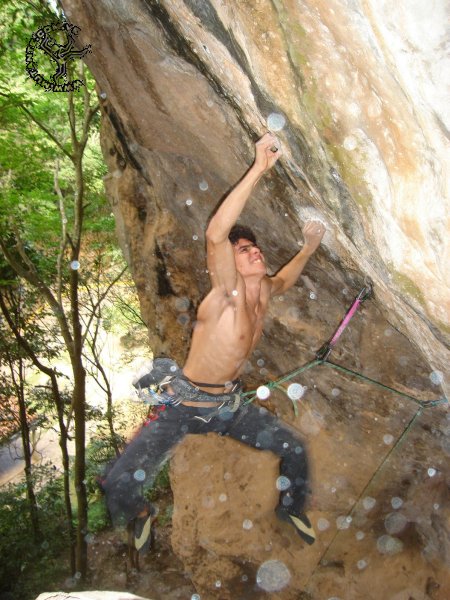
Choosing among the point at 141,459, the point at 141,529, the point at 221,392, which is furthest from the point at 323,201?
the point at 141,529

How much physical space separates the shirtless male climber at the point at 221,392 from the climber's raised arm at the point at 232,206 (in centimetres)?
1

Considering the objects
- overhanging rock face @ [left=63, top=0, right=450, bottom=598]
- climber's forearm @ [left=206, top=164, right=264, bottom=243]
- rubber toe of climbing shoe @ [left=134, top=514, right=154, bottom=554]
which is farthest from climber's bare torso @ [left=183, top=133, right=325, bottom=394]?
rubber toe of climbing shoe @ [left=134, top=514, right=154, bottom=554]

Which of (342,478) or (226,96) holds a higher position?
(226,96)

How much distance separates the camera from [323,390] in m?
5.30

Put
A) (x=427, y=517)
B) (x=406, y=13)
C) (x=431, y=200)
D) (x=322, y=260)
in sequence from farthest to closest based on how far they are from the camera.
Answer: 1. (x=427, y=517)
2. (x=322, y=260)
3. (x=431, y=200)
4. (x=406, y=13)

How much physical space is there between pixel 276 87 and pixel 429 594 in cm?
514

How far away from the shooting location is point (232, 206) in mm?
2553

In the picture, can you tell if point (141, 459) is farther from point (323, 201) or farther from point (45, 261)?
point (45, 261)

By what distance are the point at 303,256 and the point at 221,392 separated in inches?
58.0

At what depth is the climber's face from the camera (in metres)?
3.38

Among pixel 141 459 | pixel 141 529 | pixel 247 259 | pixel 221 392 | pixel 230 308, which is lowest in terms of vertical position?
pixel 141 529

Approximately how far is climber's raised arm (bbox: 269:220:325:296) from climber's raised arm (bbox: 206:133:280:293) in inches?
40.6

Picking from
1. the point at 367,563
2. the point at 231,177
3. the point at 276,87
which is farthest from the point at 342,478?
the point at 276,87

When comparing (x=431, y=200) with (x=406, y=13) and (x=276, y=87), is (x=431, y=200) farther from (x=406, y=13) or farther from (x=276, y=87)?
(x=276, y=87)
